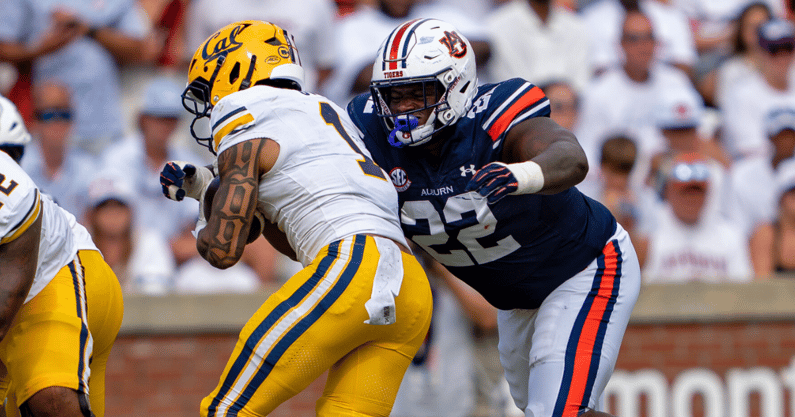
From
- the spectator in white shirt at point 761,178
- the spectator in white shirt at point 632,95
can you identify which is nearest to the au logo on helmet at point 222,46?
the spectator in white shirt at point 632,95

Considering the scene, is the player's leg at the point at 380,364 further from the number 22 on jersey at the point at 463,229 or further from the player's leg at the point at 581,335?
the player's leg at the point at 581,335

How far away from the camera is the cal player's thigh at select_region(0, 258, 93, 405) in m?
3.88

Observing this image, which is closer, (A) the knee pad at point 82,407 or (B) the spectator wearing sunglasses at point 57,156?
(A) the knee pad at point 82,407

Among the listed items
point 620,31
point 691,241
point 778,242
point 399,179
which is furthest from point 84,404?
point 620,31

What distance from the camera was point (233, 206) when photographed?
348 cm

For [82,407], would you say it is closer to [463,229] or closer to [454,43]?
[463,229]

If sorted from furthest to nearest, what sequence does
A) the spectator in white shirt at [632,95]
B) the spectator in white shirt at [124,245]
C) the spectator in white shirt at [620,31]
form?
the spectator in white shirt at [620,31]
the spectator in white shirt at [632,95]
the spectator in white shirt at [124,245]

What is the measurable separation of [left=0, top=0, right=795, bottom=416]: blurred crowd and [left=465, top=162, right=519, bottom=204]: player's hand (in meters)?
3.22

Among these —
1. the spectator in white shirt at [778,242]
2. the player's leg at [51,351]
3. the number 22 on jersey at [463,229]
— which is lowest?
the spectator in white shirt at [778,242]

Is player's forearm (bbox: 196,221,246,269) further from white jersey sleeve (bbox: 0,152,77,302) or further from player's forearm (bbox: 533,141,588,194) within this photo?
player's forearm (bbox: 533,141,588,194)

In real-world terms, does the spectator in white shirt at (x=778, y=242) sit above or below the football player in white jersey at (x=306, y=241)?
below

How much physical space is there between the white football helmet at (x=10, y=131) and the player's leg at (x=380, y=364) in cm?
170

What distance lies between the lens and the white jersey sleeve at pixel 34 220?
3672mm

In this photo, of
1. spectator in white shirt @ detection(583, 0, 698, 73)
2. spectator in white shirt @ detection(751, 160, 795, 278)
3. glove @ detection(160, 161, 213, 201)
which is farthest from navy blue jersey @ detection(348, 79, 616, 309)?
spectator in white shirt @ detection(583, 0, 698, 73)
